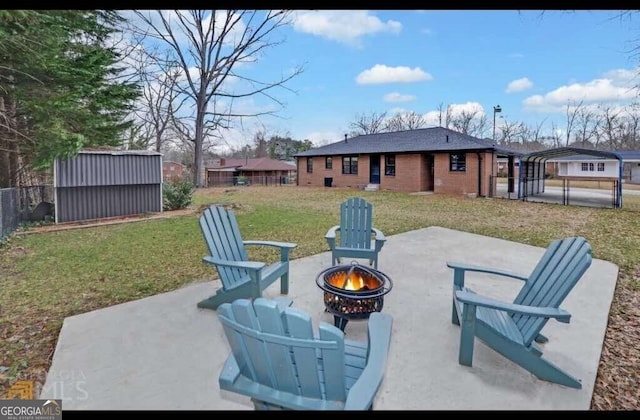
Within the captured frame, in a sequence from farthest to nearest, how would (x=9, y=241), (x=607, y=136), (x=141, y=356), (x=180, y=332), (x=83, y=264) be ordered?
(x=607, y=136), (x=9, y=241), (x=83, y=264), (x=180, y=332), (x=141, y=356)

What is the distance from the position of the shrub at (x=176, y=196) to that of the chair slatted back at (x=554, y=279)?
37.1 feet

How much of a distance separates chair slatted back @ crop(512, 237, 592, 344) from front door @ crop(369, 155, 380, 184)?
18.1 m

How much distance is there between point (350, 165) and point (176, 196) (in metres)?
12.7

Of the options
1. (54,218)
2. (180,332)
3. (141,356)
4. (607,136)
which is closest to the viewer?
(141,356)

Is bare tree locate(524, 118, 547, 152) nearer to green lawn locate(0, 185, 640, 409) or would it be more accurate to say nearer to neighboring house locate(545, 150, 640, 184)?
neighboring house locate(545, 150, 640, 184)

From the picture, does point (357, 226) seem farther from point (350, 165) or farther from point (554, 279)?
point (350, 165)

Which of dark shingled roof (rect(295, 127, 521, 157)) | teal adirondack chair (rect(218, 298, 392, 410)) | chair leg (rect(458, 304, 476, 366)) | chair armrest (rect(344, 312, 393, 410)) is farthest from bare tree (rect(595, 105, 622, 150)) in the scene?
Answer: teal adirondack chair (rect(218, 298, 392, 410))

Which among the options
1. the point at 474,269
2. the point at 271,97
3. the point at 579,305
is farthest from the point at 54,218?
the point at 271,97

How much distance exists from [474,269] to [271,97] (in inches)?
776

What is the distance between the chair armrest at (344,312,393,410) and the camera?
1.38 metres

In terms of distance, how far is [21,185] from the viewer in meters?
9.45

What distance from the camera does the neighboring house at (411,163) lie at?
15789mm

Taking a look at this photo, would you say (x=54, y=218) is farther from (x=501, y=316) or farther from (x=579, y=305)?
(x=579, y=305)

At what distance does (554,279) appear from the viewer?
2.40 meters
